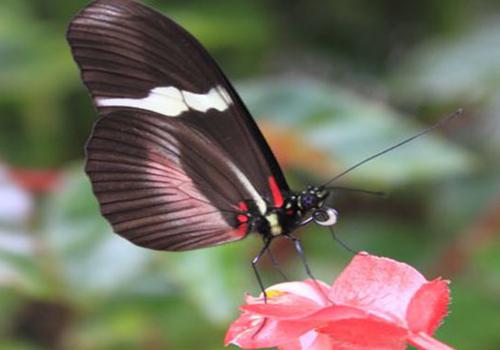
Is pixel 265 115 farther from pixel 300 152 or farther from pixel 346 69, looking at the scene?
pixel 346 69

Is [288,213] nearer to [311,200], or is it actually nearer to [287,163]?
[311,200]

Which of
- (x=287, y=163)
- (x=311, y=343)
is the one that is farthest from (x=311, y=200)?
(x=287, y=163)

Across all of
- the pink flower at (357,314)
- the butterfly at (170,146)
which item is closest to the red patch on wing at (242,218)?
the butterfly at (170,146)

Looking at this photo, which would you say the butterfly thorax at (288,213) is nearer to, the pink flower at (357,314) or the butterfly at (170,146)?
the butterfly at (170,146)

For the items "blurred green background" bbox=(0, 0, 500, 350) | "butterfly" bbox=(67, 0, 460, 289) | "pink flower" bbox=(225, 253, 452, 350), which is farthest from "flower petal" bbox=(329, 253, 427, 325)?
"blurred green background" bbox=(0, 0, 500, 350)

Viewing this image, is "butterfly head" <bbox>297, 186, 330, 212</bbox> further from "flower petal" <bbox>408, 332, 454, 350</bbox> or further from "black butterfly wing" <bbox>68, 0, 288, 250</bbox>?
"flower petal" <bbox>408, 332, 454, 350</bbox>

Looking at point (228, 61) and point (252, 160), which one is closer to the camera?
point (252, 160)

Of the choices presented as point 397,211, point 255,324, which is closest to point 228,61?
point 397,211
